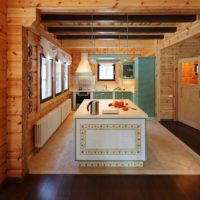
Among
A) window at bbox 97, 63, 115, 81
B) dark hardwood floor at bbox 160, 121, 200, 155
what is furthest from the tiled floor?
window at bbox 97, 63, 115, 81

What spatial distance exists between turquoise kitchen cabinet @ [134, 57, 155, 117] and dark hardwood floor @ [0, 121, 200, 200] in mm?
5132

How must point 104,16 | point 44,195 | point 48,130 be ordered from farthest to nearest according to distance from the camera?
point 48,130
point 104,16
point 44,195

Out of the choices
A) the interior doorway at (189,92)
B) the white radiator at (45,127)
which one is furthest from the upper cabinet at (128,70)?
the white radiator at (45,127)

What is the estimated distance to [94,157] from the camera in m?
4.38

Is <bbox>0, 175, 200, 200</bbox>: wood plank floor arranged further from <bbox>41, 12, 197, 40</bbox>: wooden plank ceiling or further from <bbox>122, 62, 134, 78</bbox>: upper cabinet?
<bbox>122, 62, 134, 78</bbox>: upper cabinet

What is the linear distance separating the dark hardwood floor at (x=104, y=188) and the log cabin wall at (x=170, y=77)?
4.96 metres

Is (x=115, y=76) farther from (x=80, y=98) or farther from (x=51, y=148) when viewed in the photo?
(x=51, y=148)

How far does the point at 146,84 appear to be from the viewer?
9.07 meters

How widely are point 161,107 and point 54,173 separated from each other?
18.2ft

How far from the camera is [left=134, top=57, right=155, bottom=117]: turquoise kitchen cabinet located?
8992 millimetres

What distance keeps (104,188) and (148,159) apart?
152cm

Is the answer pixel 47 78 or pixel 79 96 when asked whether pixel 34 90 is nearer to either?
pixel 47 78

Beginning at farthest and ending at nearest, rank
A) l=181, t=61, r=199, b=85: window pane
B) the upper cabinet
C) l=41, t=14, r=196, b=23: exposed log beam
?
the upper cabinet, l=181, t=61, r=199, b=85: window pane, l=41, t=14, r=196, b=23: exposed log beam

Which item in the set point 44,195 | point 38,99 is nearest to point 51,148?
point 38,99
